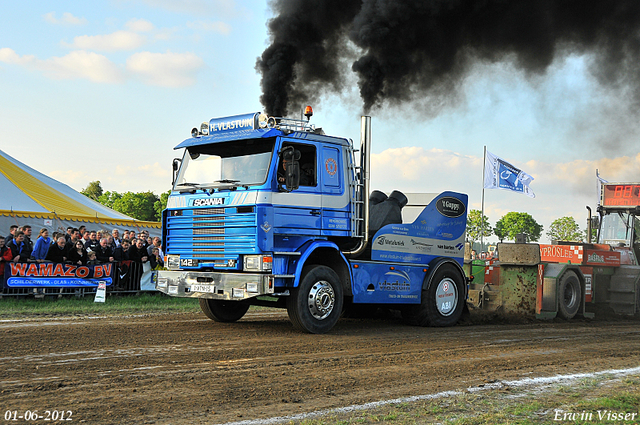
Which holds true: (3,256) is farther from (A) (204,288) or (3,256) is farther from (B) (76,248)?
(A) (204,288)

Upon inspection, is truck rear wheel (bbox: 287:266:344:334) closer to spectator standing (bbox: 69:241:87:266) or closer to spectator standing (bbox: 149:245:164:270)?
spectator standing (bbox: 69:241:87:266)

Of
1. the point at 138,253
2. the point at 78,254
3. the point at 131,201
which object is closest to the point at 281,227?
the point at 78,254

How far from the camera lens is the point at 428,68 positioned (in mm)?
14898

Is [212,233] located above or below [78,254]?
above

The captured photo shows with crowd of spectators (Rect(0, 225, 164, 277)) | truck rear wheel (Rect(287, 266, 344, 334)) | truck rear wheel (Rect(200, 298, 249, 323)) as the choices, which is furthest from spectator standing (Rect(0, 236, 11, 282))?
truck rear wheel (Rect(287, 266, 344, 334))

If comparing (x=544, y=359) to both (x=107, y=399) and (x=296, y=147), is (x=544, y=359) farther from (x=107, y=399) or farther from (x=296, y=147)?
(x=107, y=399)

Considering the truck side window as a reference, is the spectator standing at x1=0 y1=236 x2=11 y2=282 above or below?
below

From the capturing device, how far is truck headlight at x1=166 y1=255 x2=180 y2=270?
1013 cm

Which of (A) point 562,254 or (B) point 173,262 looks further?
(A) point 562,254

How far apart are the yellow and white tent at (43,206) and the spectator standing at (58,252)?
13.4 ft

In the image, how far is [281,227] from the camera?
9.42 meters

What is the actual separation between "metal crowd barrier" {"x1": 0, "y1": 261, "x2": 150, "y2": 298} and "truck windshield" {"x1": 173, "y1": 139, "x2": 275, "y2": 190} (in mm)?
6532

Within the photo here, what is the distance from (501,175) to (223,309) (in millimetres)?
17656

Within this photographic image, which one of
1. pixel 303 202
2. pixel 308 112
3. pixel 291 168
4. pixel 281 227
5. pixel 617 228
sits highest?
pixel 308 112
